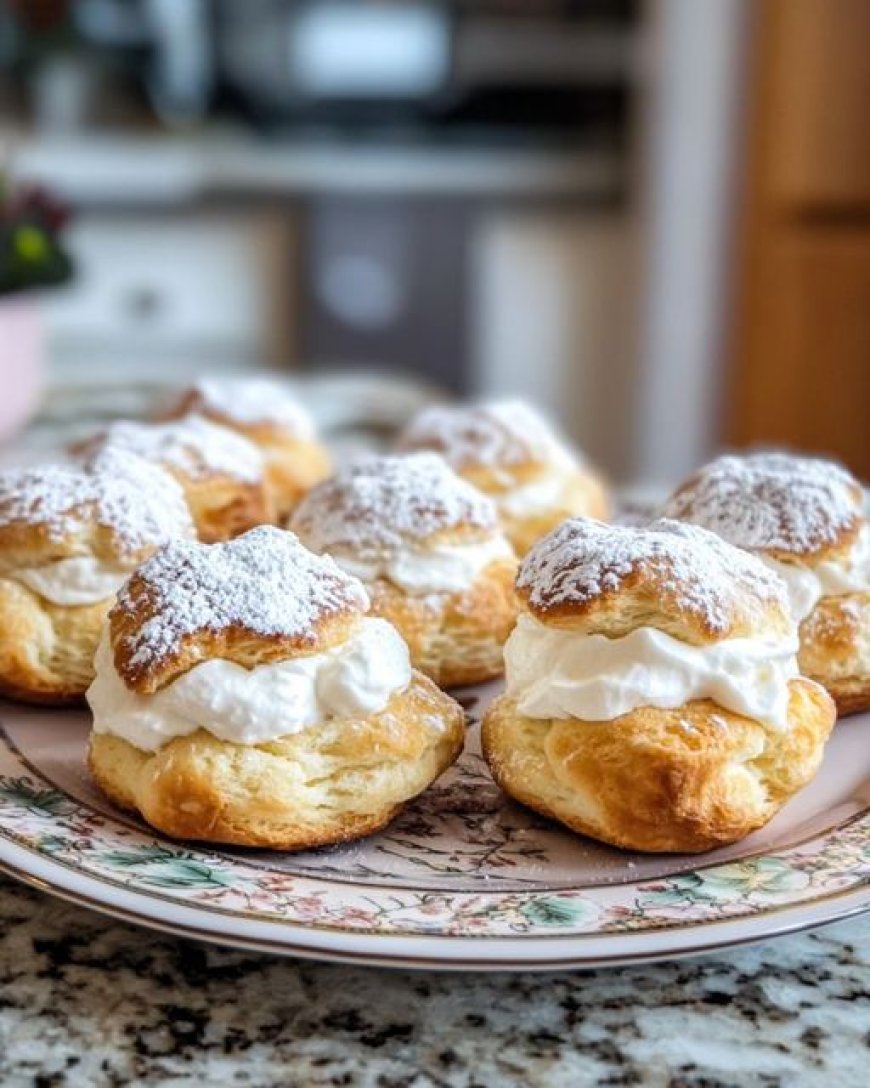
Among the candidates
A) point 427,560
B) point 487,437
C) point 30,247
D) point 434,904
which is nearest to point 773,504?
point 427,560

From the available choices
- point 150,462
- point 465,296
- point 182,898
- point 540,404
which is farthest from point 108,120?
point 182,898

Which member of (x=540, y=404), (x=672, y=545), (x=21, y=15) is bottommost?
(x=540, y=404)

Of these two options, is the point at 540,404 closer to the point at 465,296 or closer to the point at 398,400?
the point at 465,296

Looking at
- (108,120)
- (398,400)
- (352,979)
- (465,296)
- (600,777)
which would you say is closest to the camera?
(352,979)

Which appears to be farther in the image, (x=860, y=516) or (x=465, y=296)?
(x=465, y=296)

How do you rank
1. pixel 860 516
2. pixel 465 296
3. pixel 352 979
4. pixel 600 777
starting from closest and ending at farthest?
pixel 352 979 < pixel 600 777 < pixel 860 516 < pixel 465 296

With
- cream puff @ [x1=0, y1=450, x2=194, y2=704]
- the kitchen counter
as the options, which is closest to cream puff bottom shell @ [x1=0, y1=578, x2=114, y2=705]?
cream puff @ [x1=0, y1=450, x2=194, y2=704]
